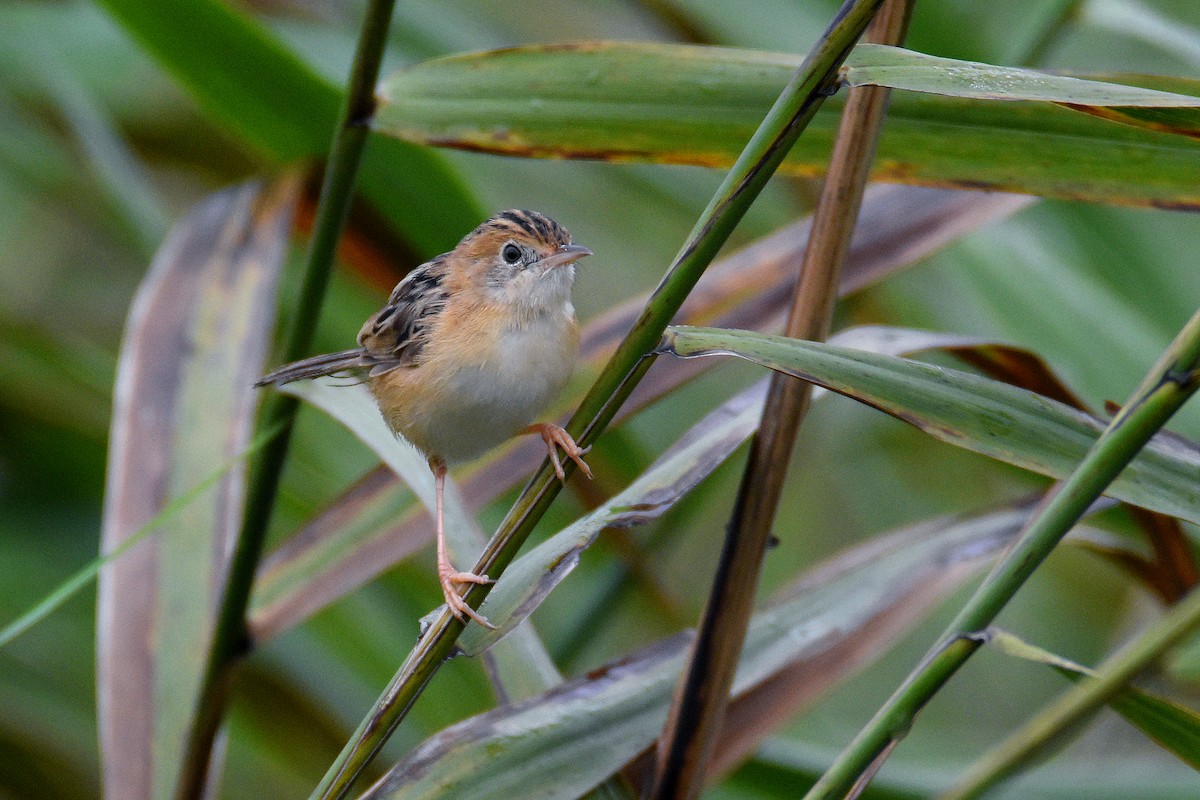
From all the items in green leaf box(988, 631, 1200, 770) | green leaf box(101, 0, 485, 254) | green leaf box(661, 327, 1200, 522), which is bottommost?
green leaf box(988, 631, 1200, 770)

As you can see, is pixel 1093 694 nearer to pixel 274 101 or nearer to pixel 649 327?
pixel 649 327

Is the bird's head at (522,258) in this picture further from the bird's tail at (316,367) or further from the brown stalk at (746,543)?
the brown stalk at (746,543)

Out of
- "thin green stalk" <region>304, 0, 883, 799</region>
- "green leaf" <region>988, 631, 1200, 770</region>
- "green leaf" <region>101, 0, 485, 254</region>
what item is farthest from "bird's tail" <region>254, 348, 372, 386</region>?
"green leaf" <region>988, 631, 1200, 770</region>

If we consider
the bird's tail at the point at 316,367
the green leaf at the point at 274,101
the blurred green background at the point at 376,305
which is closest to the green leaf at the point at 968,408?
the bird's tail at the point at 316,367

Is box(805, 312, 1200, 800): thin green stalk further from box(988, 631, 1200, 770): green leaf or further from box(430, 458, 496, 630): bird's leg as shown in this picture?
box(430, 458, 496, 630): bird's leg

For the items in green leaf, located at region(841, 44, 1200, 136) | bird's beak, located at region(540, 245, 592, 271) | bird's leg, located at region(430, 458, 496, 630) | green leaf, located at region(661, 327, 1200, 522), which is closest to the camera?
green leaf, located at region(841, 44, 1200, 136)
